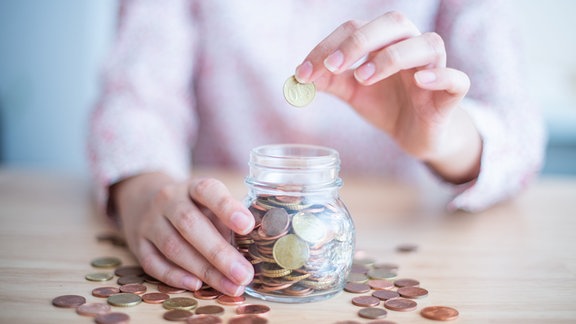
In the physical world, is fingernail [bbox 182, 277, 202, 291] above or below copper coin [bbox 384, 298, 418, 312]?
above

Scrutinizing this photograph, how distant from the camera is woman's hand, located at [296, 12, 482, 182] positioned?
31.3 inches

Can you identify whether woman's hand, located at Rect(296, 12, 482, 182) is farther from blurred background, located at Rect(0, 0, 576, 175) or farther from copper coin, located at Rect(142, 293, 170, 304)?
blurred background, located at Rect(0, 0, 576, 175)

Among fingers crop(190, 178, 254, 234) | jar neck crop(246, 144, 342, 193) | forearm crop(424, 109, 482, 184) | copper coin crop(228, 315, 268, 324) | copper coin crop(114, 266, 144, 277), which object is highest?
forearm crop(424, 109, 482, 184)

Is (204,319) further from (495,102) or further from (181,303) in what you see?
(495,102)

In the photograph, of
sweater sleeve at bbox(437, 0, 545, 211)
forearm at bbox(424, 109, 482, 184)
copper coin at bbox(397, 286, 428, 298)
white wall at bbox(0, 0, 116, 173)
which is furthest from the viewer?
white wall at bbox(0, 0, 116, 173)

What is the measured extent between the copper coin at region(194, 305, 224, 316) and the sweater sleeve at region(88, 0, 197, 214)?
1.46 feet

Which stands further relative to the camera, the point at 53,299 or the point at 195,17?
the point at 195,17

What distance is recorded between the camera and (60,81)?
266 centimetres

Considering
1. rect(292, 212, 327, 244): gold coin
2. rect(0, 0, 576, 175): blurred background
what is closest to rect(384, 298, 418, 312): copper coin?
rect(292, 212, 327, 244): gold coin

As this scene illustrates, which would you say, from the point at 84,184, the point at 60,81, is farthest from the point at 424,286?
the point at 60,81

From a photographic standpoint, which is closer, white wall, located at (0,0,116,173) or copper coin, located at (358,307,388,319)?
copper coin, located at (358,307,388,319)

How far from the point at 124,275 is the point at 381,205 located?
22.7 inches

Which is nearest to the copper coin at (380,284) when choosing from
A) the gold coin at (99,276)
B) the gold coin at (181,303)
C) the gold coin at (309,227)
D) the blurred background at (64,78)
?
the gold coin at (309,227)

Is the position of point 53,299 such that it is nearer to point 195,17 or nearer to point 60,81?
point 195,17
